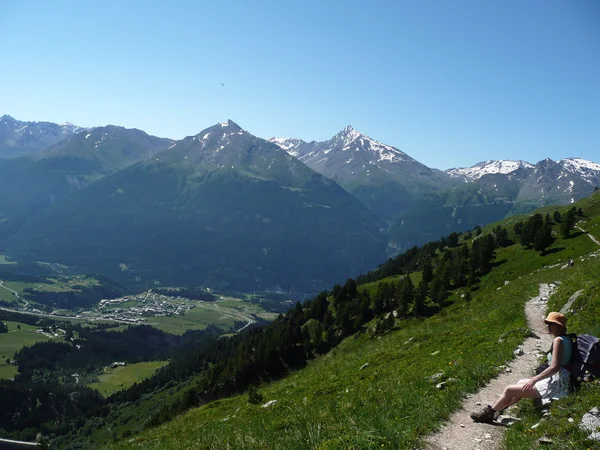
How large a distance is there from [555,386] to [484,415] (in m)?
2.20

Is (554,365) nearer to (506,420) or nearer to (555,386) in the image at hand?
(555,386)

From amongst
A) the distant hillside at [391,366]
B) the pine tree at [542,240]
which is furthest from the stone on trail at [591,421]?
the pine tree at [542,240]

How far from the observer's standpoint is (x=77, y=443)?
116625 millimetres

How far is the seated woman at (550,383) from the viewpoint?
11734 millimetres

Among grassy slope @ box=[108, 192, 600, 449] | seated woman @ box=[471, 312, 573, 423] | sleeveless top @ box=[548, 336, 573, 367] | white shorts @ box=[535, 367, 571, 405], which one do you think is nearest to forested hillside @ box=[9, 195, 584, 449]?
grassy slope @ box=[108, 192, 600, 449]

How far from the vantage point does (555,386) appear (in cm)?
1184

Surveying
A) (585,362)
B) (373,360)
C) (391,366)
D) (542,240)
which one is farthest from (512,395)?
(542,240)

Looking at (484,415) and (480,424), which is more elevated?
(484,415)

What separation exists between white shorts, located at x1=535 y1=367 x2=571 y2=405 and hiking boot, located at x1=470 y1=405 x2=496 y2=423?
5.19 ft

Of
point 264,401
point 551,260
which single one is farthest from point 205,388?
point 551,260

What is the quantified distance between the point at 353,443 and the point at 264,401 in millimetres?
20378

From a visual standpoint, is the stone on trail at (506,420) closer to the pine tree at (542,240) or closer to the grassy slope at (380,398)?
the grassy slope at (380,398)

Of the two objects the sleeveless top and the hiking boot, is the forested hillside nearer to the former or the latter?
the hiking boot

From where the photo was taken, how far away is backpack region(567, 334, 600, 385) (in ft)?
39.1
